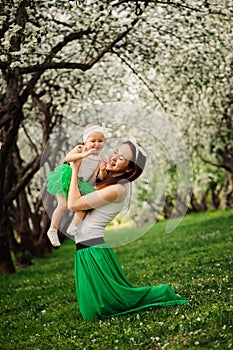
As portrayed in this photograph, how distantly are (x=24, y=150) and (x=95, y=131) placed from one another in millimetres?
20913

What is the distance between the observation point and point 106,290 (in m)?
8.25

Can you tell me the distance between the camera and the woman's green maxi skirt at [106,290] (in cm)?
827

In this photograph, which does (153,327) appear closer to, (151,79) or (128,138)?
(128,138)

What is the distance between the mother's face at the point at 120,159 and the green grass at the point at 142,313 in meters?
0.90

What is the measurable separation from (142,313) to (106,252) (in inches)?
38.2

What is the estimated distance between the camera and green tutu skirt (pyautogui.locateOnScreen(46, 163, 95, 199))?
808cm

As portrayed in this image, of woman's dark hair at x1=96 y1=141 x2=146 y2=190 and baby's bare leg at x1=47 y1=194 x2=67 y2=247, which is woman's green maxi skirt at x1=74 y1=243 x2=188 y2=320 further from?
woman's dark hair at x1=96 y1=141 x2=146 y2=190

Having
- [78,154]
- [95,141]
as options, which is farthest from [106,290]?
[95,141]

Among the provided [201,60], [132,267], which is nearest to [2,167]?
[132,267]

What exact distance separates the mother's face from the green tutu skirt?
1.35ft

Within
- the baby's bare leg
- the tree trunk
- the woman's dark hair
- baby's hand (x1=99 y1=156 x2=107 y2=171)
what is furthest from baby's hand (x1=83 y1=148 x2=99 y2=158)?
the tree trunk

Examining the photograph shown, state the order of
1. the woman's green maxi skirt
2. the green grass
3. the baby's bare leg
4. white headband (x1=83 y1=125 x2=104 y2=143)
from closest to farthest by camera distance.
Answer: the green grass → white headband (x1=83 y1=125 x2=104 y2=143) → the baby's bare leg → the woman's green maxi skirt

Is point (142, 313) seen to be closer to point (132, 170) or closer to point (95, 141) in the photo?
point (132, 170)

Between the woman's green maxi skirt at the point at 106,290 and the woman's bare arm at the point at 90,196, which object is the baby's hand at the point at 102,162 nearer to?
the woman's bare arm at the point at 90,196
